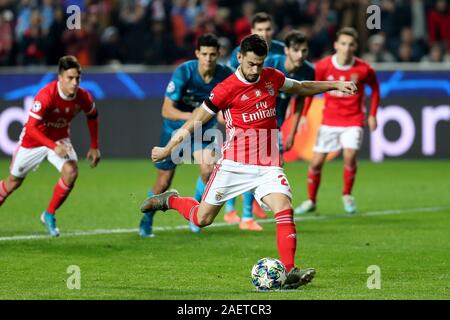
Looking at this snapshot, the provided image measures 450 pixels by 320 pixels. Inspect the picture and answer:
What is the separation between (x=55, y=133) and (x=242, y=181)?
3.70m

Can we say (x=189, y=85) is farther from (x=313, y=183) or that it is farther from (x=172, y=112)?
(x=313, y=183)

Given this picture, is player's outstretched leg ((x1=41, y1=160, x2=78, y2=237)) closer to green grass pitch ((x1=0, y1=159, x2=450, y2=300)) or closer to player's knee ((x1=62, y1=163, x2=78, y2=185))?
player's knee ((x1=62, y1=163, x2=78, y2=185))

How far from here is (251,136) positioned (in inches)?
381

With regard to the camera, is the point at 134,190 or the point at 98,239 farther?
the point at 134,190

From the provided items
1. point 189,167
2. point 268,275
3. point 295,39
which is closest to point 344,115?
point 295,39

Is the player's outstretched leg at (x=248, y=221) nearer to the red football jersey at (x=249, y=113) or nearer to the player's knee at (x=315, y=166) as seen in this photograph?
the player's knee at (x=315, y=166)

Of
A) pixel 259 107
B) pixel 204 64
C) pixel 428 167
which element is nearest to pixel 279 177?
pixel 259 107

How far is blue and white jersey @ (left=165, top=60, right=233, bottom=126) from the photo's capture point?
490 inches

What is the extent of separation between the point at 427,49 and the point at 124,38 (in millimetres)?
6159

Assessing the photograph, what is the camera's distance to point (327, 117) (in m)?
15.3

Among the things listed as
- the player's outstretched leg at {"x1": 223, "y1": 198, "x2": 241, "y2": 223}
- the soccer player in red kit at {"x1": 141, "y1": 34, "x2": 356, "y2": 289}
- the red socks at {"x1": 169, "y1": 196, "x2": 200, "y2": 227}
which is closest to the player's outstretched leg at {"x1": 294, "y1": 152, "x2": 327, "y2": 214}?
the player's outstretched leg at {"x1": 223, "y1": 198, "x2": 241, "y2": 223}

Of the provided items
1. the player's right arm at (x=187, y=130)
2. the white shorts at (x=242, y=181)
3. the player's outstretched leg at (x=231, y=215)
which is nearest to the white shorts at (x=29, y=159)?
the player's outstretched leg at (x=231, y=215)

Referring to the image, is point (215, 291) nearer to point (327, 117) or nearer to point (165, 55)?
point (327, 117)
